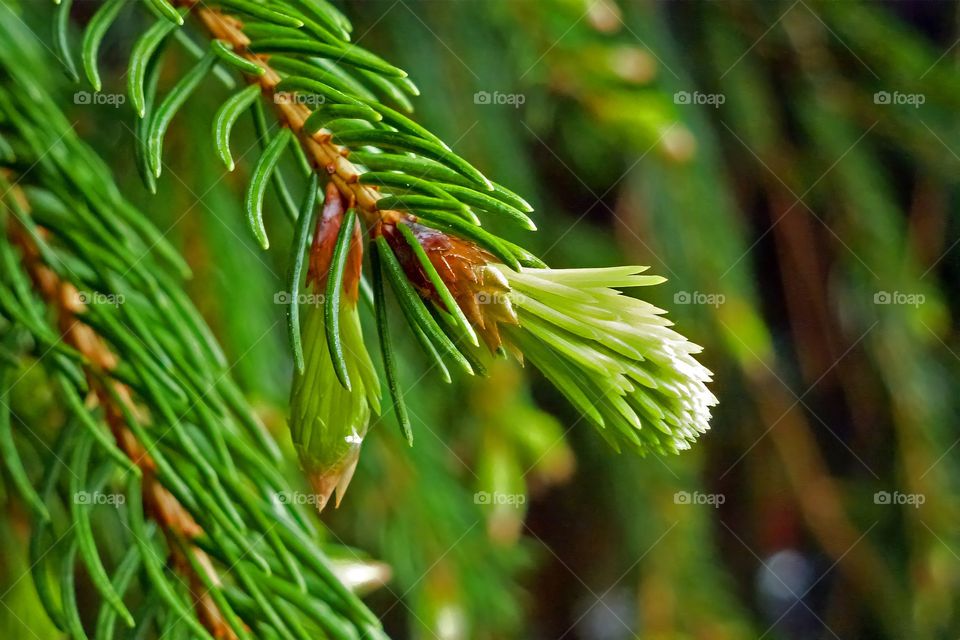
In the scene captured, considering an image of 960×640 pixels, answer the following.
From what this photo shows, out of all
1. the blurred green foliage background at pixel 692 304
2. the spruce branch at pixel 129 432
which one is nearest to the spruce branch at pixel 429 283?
the spruce branch at pixel 129 432

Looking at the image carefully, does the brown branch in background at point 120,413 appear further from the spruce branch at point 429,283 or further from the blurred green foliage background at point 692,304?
the blurred green foliage background at point 692,304

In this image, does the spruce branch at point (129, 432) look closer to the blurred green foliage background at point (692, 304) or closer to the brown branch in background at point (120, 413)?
the brown branch in background at point (120, 413)

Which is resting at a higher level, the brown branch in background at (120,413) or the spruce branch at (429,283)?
the spruce branch at (429,283)

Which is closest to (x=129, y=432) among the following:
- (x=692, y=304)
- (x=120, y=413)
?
(x=120, y=413)

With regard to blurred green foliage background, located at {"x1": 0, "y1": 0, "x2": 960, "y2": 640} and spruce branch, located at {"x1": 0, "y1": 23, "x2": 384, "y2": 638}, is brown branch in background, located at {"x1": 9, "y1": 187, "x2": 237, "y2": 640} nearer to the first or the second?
spruce branch, located at {"x1": 0, "y1": 23, "x2": 384, "y2": 638}

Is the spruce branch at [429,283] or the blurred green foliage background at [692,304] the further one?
the blurred green foliage background at [692,304]
